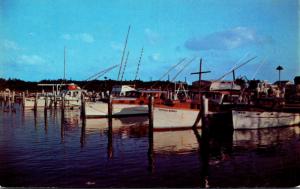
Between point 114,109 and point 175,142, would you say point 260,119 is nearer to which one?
point 175,142

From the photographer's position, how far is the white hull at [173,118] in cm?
2475

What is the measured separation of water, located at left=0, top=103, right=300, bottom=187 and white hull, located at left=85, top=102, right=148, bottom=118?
1128 centimetres

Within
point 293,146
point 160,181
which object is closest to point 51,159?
point 160,181

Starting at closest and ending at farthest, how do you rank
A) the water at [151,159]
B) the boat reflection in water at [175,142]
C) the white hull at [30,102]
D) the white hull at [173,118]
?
the water at [151,159]
the boat reflection in water at [175,142]
the white hull at [173,118]
the white hull at [30,102]

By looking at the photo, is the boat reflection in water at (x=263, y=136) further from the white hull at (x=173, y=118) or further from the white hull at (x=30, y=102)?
the white hull at (x=30, y=102)

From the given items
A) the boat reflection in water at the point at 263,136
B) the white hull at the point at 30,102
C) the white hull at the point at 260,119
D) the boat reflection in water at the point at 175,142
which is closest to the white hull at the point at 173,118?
the boat reflection in water at the point at 175,142

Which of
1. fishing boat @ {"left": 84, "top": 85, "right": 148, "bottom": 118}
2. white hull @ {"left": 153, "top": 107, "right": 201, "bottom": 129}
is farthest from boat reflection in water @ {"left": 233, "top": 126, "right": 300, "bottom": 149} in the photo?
fishing boat @ {"left": 84, "top": 85, "right": 148, "bottom": 118}

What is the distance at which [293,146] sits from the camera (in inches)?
743

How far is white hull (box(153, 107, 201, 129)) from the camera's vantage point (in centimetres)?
2475

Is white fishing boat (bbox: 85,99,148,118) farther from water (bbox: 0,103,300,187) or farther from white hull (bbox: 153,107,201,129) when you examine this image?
water (bbox: 0,103,300,187)

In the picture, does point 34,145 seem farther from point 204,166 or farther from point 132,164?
point 204,166

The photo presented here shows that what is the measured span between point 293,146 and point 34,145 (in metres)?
11.6

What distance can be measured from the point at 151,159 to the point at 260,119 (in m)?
10.6

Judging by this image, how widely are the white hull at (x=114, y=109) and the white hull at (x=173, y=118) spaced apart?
36.3 feet
